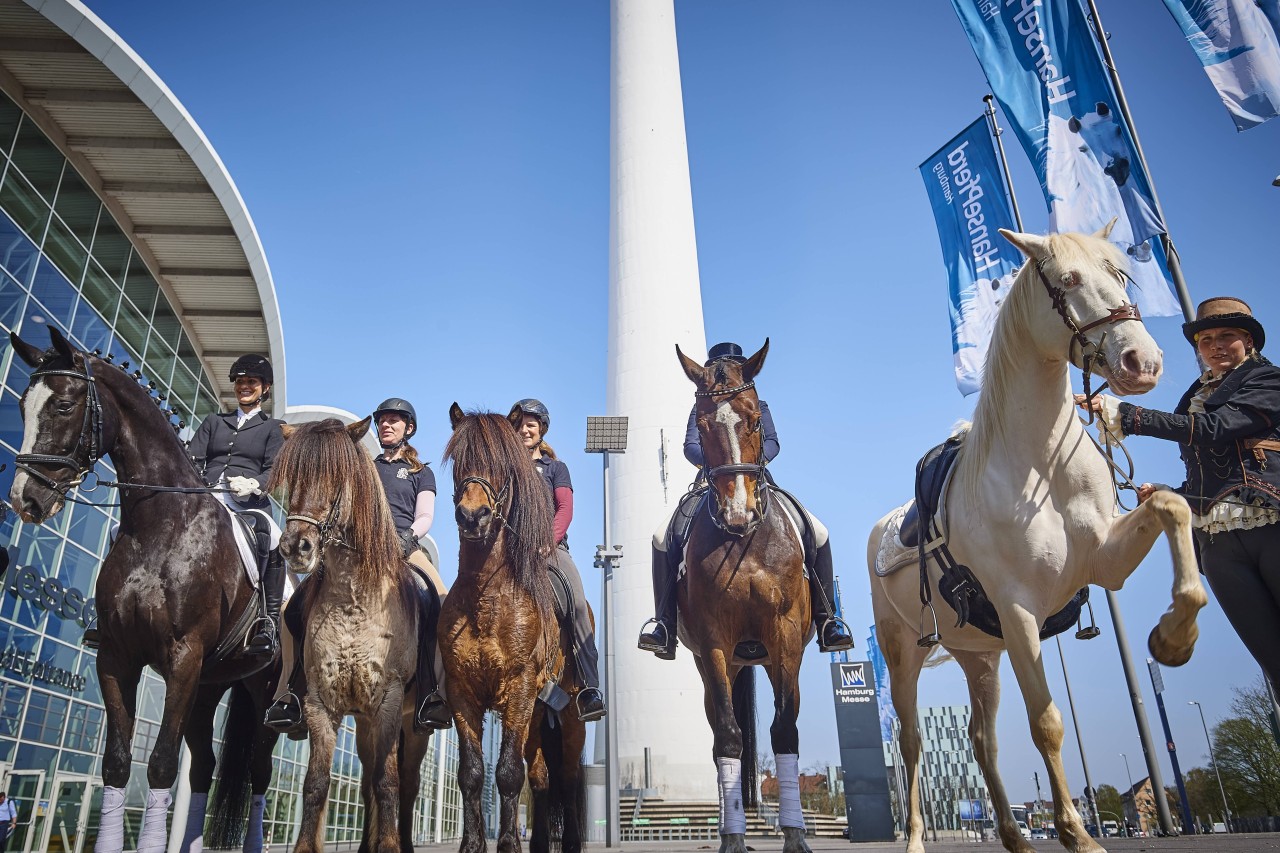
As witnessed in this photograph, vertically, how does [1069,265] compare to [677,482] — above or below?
below

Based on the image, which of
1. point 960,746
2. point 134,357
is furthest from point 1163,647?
point 960,746

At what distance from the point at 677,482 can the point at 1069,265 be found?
30600mm

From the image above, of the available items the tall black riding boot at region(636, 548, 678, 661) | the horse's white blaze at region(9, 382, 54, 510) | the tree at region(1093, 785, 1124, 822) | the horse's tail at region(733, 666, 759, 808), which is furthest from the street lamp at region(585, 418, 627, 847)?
the tree at region(1093, 785, 1124, 822)

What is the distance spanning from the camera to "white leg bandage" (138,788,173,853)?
16.9ft

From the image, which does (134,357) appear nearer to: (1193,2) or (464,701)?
(464,701)

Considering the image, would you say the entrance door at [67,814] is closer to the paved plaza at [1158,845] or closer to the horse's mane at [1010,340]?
the paved plaza at [1158,845]

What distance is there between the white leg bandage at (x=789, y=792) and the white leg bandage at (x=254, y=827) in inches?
165

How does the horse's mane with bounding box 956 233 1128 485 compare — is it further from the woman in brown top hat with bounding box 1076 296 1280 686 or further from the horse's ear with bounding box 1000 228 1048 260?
the woman in brown top hat with bounding box 1076 296 1280 686

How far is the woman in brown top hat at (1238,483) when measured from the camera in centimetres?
431

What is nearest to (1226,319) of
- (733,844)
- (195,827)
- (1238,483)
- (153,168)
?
(1238,483)

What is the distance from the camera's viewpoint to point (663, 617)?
640 cm

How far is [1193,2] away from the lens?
905 centimetres

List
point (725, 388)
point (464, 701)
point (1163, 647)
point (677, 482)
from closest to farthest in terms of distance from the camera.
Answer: point (1163, 647) < point (464, 701) < point (725, 388) < point (677, 482)

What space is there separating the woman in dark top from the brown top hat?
431 centimetres
